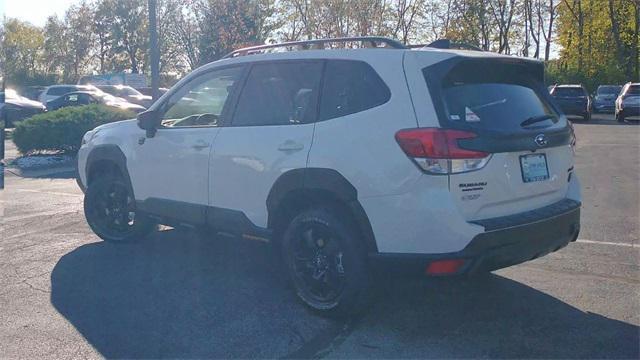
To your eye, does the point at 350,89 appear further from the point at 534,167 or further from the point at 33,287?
the point at 33,287

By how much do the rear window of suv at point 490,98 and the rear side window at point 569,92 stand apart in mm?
27289

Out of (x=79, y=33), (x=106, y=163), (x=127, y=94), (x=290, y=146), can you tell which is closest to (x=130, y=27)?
(x=79, y=33)

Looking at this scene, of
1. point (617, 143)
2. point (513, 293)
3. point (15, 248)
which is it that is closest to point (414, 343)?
point (513, 293)

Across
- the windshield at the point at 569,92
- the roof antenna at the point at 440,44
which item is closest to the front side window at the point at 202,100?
the roof antenna at the point at 440,44

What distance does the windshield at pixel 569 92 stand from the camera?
100 ft

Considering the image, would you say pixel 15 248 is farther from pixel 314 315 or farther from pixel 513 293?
pixel 513 293

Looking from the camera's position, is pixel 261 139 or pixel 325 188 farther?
pixel 261 139

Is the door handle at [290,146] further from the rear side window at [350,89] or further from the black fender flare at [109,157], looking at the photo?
the black fender flare at [109,157]

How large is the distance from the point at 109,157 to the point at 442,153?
3.95m

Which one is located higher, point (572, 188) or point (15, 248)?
point (572, 188)

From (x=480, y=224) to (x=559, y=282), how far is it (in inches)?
72.4

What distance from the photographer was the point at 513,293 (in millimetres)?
5527

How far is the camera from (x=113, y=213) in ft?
23.9

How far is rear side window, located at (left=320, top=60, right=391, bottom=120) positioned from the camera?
186 inches
